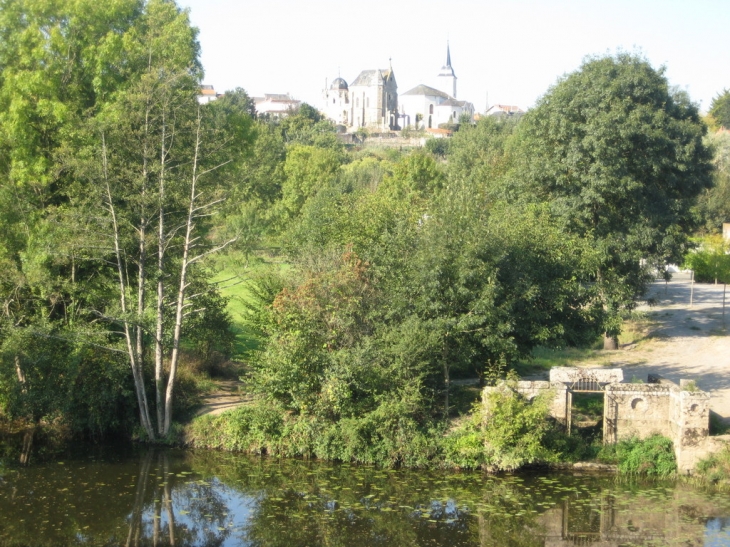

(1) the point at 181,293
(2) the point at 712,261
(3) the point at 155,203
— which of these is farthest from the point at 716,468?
(2) the point at 712,261

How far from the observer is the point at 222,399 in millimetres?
22859

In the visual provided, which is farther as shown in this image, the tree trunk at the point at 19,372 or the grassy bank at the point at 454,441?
the tree trunk at the point at 19,372

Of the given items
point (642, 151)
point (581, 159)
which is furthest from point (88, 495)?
point (642, 151)

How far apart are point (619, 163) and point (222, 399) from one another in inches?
597

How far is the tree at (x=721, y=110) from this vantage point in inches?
4316

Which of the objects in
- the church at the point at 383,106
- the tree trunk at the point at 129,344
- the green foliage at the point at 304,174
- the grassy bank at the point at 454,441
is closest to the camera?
the grassy bank at the point at 454,441

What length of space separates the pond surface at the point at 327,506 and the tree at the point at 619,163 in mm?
11116

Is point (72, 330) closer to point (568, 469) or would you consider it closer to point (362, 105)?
point (568, 469)

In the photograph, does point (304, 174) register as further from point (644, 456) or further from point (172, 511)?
point (172, 511)

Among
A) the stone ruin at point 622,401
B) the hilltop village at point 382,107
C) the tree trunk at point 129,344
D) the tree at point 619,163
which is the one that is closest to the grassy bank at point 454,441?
the stone ruin at point 622,401

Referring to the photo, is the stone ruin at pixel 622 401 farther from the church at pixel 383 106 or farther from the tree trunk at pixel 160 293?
the church at pixel 383 106

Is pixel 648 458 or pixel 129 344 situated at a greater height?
pixel 129 344

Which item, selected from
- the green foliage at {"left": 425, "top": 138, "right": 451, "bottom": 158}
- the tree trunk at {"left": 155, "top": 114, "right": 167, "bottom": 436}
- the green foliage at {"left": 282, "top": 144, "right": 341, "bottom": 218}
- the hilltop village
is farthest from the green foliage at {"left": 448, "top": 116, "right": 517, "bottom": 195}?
the hilltop village

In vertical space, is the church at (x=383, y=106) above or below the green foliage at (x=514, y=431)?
above
